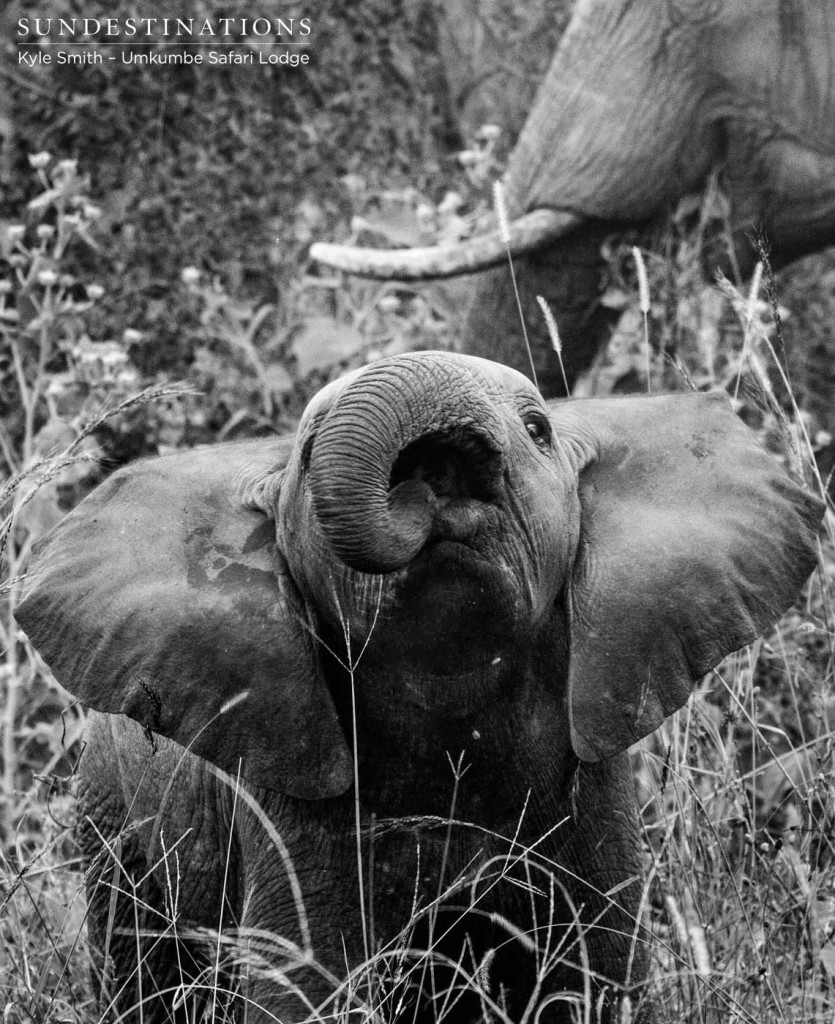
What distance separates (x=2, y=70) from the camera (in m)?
7.36

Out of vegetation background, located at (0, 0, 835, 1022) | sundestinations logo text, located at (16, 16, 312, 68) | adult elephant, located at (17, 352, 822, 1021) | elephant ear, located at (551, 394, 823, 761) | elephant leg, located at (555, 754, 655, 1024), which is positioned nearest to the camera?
adult elephant, located at (17, 352, 822, 1021)

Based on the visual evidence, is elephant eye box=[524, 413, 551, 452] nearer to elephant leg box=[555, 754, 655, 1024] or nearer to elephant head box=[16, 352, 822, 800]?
elephant head box=[16, 352, 822, 800]

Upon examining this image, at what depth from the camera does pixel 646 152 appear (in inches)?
229

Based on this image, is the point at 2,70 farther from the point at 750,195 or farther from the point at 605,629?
the point at 605,629

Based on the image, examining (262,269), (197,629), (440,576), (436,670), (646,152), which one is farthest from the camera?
(262,269)

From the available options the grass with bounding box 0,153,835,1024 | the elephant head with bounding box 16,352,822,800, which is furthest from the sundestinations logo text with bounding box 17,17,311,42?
the elephant head with bounding box 16,352,822,800

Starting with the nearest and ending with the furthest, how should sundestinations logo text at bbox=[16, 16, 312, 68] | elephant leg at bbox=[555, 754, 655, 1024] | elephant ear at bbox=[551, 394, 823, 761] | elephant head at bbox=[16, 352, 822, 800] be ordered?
elephant head at bbox=[16, 352, 822, 800], elephant ear at bbox=[551, 394, 823, 761], elephant leg at bbox=[555, 754, 655, 1024], sundestinations logo text at bbox=[16, 16, 312, 68]

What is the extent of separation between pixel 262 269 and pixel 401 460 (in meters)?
4.77

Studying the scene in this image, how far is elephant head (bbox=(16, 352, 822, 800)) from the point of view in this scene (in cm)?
275

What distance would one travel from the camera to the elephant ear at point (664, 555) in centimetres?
306

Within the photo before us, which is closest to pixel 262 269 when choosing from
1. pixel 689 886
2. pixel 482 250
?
pixel 482 250

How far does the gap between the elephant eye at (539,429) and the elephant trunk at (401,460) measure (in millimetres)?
210

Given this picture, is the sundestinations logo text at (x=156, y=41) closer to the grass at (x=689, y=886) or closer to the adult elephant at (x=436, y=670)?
the grass at (x=689, y=886)

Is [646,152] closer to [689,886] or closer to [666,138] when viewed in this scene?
[666,138]
